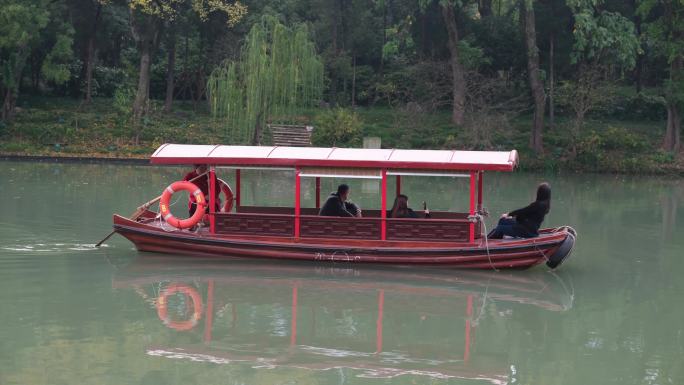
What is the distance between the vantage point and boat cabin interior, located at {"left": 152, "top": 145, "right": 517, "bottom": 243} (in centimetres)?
1306

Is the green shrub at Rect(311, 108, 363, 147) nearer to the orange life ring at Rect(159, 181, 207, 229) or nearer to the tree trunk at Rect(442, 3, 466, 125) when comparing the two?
the tree trunk at Rect(442, 3, 466, 125)

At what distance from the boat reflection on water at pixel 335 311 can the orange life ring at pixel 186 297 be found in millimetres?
13

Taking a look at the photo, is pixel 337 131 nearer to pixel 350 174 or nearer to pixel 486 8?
A: pixel 486 8

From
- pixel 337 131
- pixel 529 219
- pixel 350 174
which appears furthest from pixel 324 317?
pixel 337 131

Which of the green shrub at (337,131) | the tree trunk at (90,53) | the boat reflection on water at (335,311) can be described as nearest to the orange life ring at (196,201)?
the boat reflection on water at (335,311)

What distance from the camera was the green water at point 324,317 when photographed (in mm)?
8688

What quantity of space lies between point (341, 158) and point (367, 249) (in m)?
1.41

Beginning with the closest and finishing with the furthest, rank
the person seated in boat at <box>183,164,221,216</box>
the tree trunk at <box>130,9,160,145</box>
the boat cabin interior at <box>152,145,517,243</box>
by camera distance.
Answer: the boat cabin interior at <box>152,145,517,243</box>
the person seated in boat at <box>183,164,221,216</box>
the tree trunk at <box>130,9,160,145</box>

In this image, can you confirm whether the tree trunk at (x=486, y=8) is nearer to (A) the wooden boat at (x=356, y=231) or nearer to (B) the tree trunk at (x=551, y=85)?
(B) the tree trunk at (x=551, y=85)

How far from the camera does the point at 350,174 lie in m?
13.2

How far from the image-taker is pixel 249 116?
2981 cm

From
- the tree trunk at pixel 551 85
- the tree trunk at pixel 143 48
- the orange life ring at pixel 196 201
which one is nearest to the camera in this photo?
the orange life ring at pixel 196 201

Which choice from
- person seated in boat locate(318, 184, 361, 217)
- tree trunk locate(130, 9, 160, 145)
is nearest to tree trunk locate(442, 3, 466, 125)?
tree trunk locate(130, 9, 160, 145)

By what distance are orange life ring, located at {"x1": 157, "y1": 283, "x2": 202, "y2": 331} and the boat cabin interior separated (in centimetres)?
172
